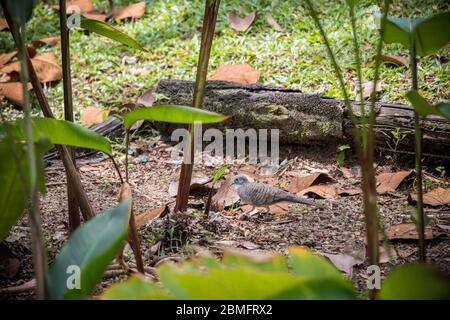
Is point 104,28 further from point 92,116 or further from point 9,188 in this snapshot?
point 92,116

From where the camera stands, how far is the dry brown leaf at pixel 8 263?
2.29 metres

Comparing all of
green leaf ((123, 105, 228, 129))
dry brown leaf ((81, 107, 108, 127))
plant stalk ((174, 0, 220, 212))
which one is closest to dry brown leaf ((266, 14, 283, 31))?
dry brown leaf ((81, 107, 108, 127))

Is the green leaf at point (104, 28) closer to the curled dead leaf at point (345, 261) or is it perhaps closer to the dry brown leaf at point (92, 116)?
the curled dead leaf at point (345, 261)

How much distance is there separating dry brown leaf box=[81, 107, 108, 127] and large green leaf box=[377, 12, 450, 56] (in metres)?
2.80

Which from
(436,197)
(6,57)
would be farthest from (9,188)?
(6,57)

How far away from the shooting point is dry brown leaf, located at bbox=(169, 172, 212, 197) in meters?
3.44

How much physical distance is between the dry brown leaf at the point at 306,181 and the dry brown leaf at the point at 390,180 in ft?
0.97

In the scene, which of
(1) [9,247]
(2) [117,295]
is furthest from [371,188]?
(1) [9,247]

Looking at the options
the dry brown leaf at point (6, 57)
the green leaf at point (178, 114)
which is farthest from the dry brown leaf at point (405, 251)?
the dry brown leaf at point (6, 57)

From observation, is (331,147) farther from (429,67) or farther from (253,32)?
(253,32)

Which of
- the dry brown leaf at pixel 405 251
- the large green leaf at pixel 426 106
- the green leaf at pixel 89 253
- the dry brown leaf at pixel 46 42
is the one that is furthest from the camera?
the dry brown leaf at pixel 46 42

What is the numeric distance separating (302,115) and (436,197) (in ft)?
3.34

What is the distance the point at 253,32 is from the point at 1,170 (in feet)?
12.4

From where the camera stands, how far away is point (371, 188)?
4.83 feet
